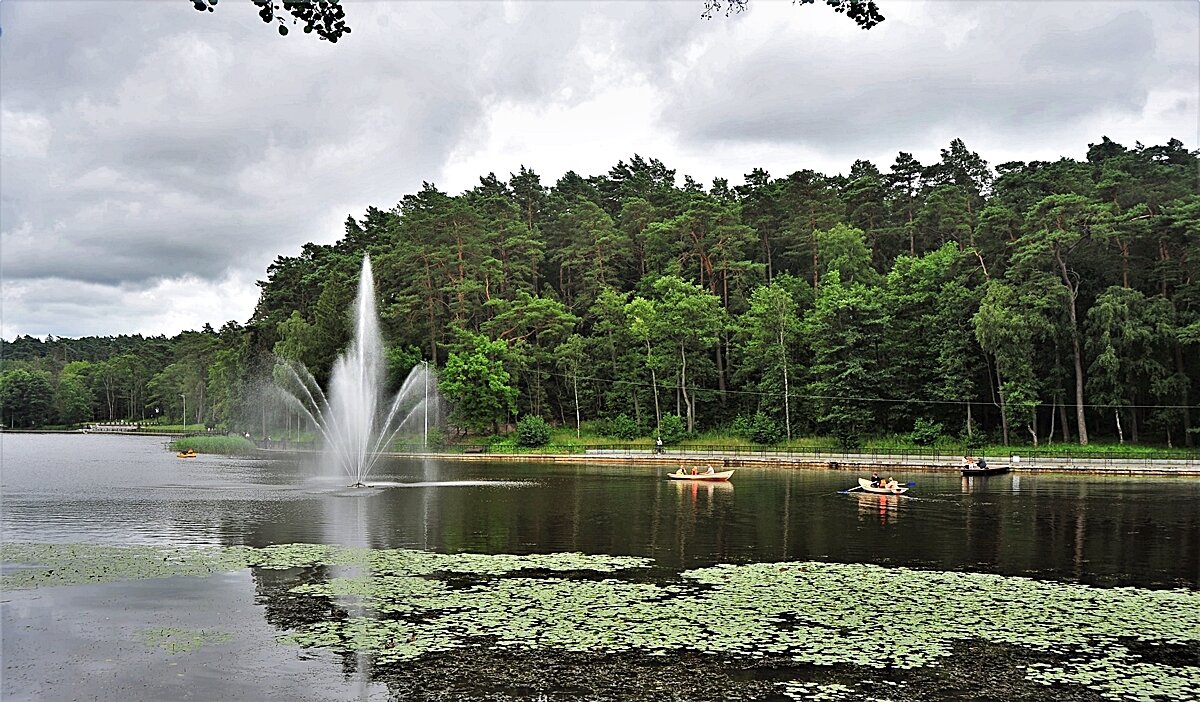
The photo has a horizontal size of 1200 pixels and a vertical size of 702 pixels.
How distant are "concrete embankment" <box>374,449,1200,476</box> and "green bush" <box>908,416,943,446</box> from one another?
26.2 ft

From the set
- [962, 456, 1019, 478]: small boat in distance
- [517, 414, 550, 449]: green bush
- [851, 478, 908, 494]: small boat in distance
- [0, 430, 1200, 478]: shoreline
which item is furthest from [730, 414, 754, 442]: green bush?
[851, 478, 908, 494]: small boat in distance

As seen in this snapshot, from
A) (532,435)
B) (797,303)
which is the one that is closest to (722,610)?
(532,435)

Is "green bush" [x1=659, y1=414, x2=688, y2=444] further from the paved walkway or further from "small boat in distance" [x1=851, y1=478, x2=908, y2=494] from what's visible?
"small boat in distance" [x1=851, y1=478, x2=908, y2=494]

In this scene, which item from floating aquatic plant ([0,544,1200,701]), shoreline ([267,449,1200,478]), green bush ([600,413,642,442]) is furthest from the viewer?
green bush ([600,413,642,442])

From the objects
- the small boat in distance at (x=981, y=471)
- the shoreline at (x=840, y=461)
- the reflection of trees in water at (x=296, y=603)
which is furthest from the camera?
the shoreline at (x=840, y=461)

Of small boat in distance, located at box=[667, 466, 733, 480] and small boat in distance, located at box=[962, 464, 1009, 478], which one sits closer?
small boat in distance, located at box=[667, 466, 733, 480]

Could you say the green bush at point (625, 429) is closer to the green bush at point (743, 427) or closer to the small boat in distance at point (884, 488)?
the green bush at point (743, 427)

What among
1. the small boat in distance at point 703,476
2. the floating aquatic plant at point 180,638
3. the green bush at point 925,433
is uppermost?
the green bush at point 925,433

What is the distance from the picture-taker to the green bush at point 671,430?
83.9m

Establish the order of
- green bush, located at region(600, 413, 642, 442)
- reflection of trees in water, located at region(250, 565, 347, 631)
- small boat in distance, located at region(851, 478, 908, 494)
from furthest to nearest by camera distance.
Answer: green bush, located at region(600, 413, 642, 442)
small boat in distance, located at region(851, 478, 908, 494)
reflection of trees in water, located at region(250, 565, 347, 631)

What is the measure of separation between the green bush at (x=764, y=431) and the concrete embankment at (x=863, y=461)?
9872mm

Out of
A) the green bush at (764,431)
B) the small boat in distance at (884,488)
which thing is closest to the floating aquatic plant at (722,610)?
the small boat in distance at (884,488)

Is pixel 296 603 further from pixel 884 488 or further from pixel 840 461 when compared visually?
pixel 840 461

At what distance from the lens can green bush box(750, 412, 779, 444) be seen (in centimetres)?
8112
